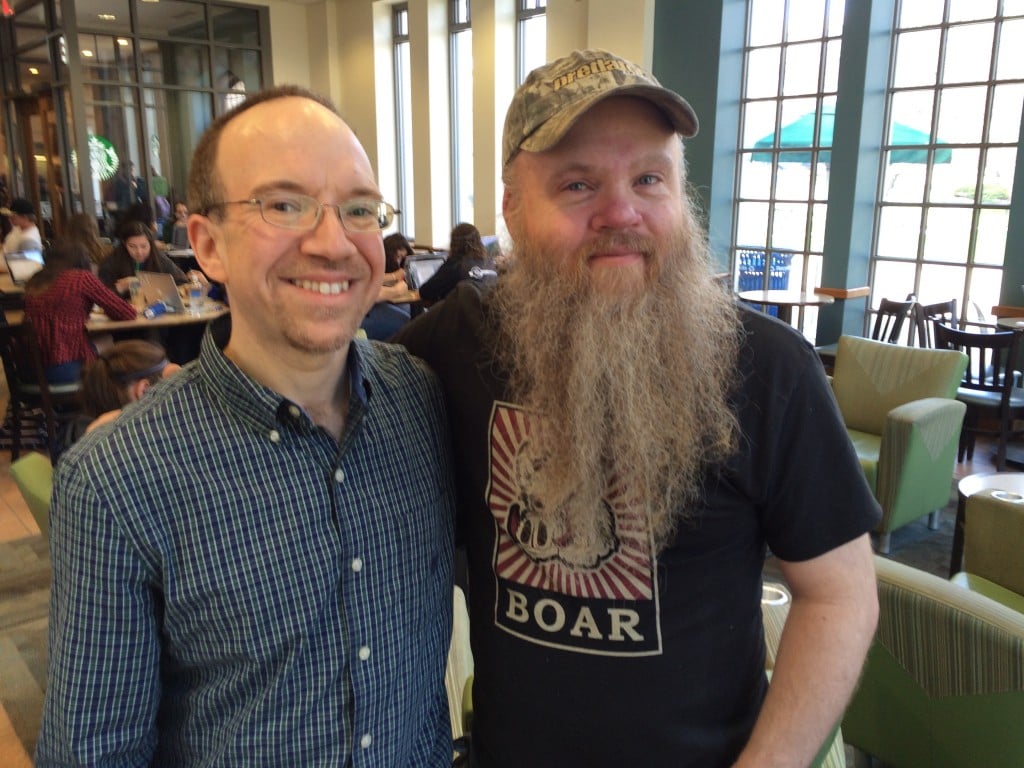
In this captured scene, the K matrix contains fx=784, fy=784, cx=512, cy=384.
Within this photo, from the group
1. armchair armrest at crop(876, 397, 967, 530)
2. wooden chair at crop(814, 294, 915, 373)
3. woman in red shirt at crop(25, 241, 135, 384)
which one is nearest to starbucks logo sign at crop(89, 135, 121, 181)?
woman in red shirt at crop(25, 241, 135, 384)

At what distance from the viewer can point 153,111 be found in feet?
33.3

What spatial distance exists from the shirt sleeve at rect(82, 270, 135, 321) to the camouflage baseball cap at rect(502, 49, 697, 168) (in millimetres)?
4141

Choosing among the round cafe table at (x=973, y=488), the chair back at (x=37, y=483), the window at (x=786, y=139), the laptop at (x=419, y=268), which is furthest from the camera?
the laptop at (x=419, y=268)

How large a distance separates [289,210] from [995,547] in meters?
2.50

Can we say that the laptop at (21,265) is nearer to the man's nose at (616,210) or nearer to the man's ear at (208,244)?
the man's ear at (208,244)

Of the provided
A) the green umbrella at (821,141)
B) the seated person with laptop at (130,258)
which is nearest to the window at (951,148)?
the green umbrella at (821,141)

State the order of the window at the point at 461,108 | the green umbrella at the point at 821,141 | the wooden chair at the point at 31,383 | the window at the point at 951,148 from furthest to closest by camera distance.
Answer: the window at the point at 461,108
the green umbrella at the point at 821,141
the window at the point at 951,148
the wooden chair at the point at 31,383

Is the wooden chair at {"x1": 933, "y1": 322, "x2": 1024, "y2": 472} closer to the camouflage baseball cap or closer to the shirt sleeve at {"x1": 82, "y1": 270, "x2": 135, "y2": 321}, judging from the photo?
the camouflage baseball cap

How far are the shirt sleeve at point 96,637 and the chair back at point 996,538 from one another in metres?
2.50

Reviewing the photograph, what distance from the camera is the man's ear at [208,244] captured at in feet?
3.19

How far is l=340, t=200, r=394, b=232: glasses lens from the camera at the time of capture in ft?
3.24

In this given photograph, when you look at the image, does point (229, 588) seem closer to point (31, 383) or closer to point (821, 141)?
point (31, 383)

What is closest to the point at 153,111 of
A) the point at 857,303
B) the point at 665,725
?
the point at 857,303

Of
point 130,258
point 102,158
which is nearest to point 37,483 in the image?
point 130,258
